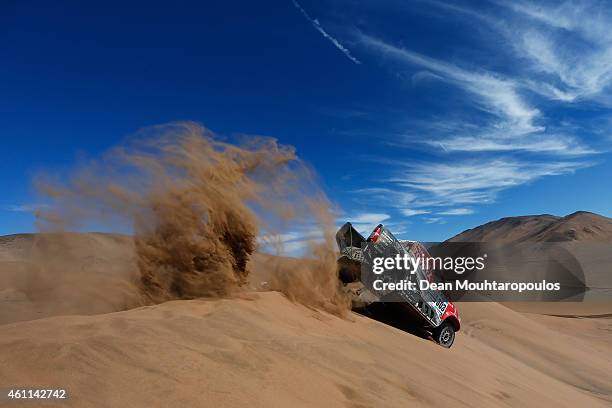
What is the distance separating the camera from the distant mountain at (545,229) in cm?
7650

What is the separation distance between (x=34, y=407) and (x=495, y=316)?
17.8 m

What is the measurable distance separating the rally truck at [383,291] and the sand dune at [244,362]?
108 centimetres

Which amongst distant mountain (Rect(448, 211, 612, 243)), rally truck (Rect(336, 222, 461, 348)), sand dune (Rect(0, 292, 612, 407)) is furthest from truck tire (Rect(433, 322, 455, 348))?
distant mountain (Rect(448, 211, 612, 243))

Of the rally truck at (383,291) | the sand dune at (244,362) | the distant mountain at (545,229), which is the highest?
the distant mountain at (545,229)

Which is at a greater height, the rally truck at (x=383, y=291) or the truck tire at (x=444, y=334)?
the rally truck at (x=383, y=291)

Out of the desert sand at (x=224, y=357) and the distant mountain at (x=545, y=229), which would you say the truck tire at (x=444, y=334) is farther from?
the distant mountain at (x=545, y=229)

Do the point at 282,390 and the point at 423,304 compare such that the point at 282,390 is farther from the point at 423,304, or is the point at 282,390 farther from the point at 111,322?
the point at 423,304

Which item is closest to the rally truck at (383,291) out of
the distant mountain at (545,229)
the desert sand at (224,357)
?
the desert sand at (224,357)

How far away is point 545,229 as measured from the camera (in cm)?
9712

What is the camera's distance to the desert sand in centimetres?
308

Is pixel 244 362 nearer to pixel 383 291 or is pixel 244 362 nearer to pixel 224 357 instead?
pixel 224 357

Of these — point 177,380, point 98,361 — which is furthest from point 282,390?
point 98,361

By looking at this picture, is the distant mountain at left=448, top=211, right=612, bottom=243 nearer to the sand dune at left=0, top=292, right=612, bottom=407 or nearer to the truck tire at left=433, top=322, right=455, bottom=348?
the truck tire at left=433, top=322, right=455, bottom=348

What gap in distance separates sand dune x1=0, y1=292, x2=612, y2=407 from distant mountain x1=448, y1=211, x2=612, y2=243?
78803mm
